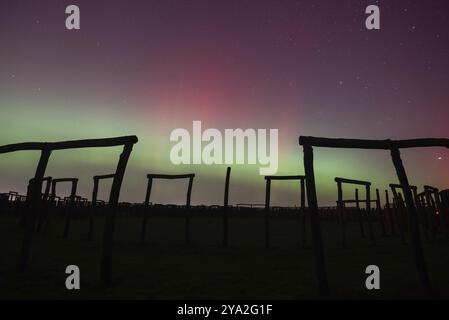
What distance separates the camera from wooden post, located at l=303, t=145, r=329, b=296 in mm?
5836

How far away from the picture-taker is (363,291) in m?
6.01

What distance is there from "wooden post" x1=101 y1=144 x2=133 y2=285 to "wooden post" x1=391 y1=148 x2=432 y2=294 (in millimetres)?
4510

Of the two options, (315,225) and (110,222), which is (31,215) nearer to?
(110,222)

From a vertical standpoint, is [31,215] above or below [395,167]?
below

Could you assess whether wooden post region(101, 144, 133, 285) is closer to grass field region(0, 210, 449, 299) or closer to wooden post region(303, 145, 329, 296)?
grass field region(0, 210, 449, 299)

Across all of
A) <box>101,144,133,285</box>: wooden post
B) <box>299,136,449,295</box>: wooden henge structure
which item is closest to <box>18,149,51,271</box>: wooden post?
<box>101,144,133,285</box>: wooden post

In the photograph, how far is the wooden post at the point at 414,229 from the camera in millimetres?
6051

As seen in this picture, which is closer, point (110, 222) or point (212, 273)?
point (110, 222)

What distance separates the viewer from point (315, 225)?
6.10m

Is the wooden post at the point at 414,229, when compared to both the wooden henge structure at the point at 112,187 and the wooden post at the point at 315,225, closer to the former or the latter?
the wooden post at the point at 315,225

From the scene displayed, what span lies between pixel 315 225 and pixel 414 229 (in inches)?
65.1

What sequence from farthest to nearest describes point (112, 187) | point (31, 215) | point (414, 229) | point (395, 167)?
point (31, 215)
point (112, 187)
point (395, 167)
point (414, 229)

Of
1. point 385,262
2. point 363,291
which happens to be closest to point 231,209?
point 385,262

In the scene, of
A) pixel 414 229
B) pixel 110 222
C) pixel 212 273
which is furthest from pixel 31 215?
pixel 414 229
